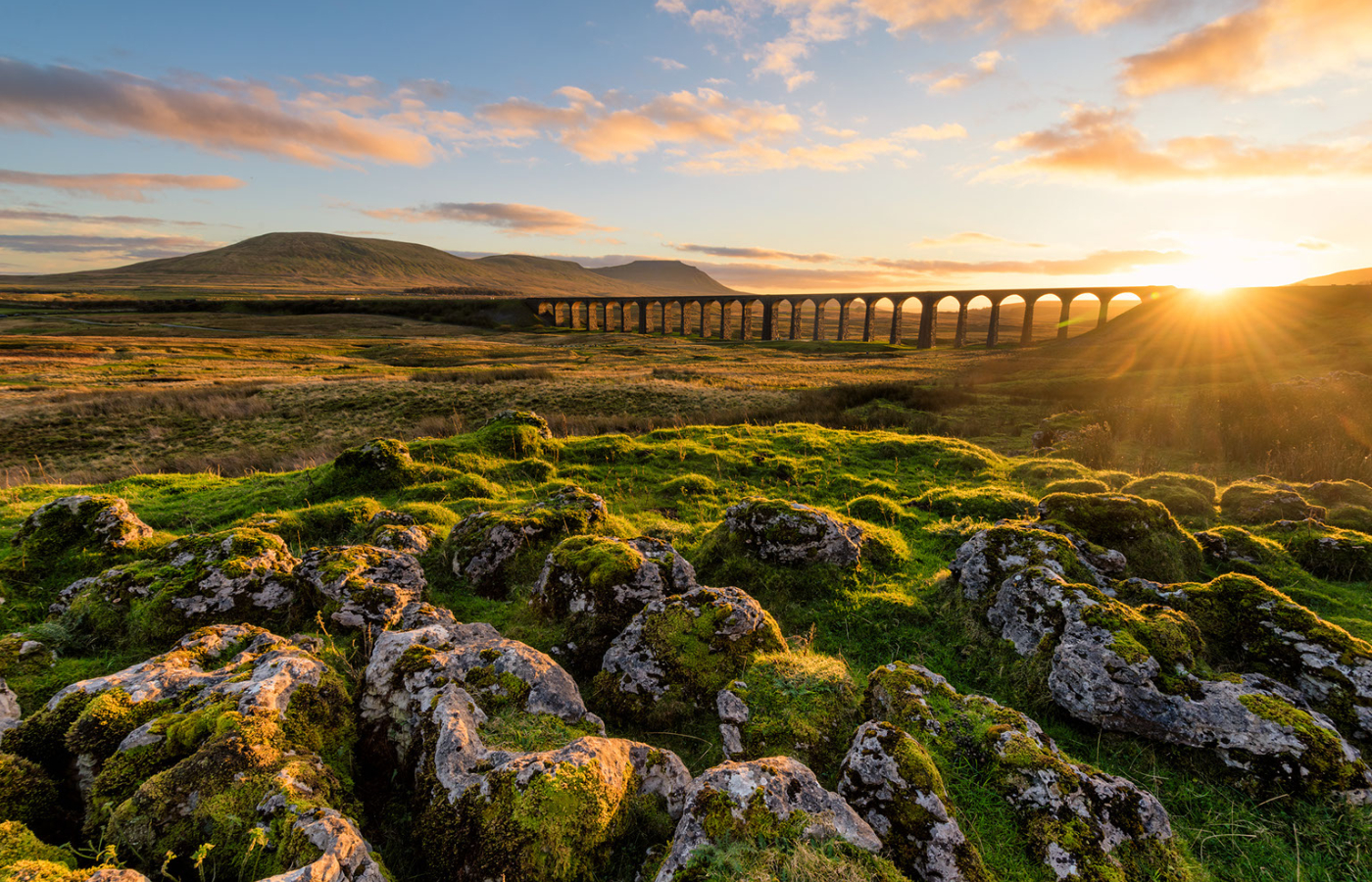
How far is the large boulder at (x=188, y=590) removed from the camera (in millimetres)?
6598

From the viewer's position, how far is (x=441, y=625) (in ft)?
20.6

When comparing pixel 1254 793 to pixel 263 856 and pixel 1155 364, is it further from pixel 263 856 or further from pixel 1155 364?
pixel 1155 364

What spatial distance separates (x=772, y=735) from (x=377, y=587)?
5.24m

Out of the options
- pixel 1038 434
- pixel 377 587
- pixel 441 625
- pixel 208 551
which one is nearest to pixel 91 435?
pixel 208 551

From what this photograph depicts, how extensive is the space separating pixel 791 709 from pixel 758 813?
1784 millimetres

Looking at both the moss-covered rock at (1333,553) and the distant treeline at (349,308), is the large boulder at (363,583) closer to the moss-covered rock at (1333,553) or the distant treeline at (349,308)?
the moss-covered rock at (1333,553)

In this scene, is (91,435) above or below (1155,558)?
below

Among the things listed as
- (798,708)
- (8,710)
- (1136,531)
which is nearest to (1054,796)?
(798,708)

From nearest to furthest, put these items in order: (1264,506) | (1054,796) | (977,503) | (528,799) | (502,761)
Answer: (528,799) → (1054,796) → (502,761) → (1264,506) → (977,503)

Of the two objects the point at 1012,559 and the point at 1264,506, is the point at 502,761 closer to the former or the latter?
the point at 1012,559

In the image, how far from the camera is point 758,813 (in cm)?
361

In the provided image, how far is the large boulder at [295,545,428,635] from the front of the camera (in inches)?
268

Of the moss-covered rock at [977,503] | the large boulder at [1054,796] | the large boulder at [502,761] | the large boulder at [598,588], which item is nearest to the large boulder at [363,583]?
the large boulder at [502,761]

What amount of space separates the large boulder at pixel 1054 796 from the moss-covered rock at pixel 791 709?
54 centimetres
